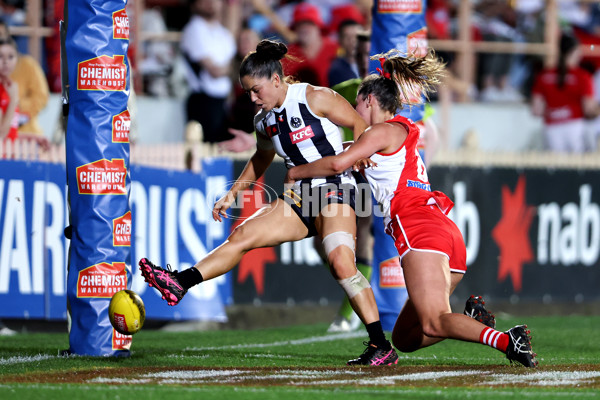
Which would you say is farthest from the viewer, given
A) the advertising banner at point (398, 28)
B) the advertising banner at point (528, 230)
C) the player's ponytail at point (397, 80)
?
the advertising banner at point (528, 230)

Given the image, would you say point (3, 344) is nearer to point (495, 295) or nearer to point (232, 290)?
point (232, 290)

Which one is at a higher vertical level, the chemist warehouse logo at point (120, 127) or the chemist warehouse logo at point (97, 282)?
the chemist warehouse logo at point (120, 127)

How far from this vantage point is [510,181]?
46.9ft

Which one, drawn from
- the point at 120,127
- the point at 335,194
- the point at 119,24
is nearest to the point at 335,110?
the point at 335,194

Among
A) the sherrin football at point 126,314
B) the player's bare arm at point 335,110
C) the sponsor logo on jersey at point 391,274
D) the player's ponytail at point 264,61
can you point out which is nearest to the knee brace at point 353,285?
the player's bare arm at point 335,110

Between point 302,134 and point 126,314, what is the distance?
179 centimetres

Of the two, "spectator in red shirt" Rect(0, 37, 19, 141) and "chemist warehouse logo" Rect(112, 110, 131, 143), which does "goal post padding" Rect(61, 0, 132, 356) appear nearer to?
"chemist warehouse logo" Rect(112, 110, 131, 143)

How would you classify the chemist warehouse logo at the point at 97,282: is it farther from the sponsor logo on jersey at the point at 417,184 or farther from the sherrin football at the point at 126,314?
the sponsor logo on jersey at the point at 417,184

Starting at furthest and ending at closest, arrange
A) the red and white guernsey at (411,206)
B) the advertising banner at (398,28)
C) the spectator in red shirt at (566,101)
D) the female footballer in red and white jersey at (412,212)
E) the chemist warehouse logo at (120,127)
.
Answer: the spectator in red shirt at (566,101), the advertising banner at (398,28), the chemist warehouse logo at (120,127), the red and white guernsey at (411,206), the female footballer in red and white jersey at (412,212)

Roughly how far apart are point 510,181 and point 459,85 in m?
2.87

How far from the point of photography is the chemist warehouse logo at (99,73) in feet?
26.9

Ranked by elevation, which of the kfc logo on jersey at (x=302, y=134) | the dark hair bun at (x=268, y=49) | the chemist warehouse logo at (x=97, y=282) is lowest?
the chemist warehouse logo at (x=97, y=282)

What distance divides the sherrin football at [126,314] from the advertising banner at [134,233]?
354 cm

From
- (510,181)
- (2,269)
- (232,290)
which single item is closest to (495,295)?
(510,181)
